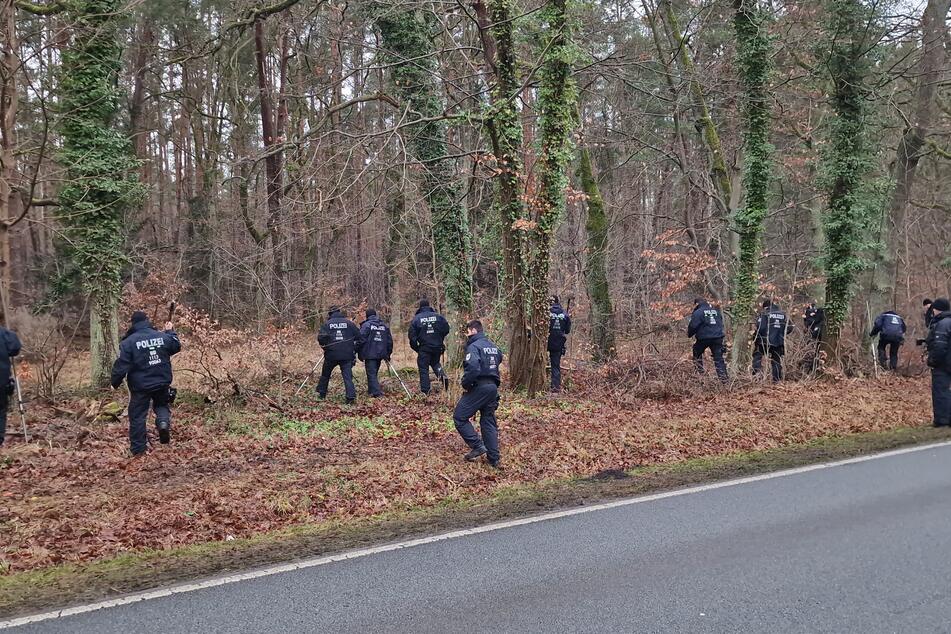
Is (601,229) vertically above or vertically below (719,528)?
above

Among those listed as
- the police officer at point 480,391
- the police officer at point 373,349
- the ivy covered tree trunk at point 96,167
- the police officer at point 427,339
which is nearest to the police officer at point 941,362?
the police officer at point 480,391

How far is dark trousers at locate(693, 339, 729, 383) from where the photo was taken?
14242mm

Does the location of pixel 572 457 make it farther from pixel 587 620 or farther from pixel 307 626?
A: pixel 307 626

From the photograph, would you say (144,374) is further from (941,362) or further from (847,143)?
(847,143)

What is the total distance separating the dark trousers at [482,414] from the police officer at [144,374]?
4.29 m

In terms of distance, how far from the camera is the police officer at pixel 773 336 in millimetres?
15359

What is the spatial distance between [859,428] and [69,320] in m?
22.2

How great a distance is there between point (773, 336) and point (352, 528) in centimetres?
1272

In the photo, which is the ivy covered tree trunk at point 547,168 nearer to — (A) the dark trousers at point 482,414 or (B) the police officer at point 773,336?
(A) the dark trousers at point 482,414

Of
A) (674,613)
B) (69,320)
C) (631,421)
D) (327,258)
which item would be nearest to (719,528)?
(674,613)

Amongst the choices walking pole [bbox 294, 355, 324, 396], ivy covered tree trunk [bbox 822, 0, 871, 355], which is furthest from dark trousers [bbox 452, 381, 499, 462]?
ivy covered tree trunk [bbox 822, 0, 871, 355]

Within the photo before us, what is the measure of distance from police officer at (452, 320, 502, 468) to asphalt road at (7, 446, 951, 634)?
2107 mm

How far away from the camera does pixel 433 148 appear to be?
15.1 m

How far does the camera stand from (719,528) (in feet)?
19.3
